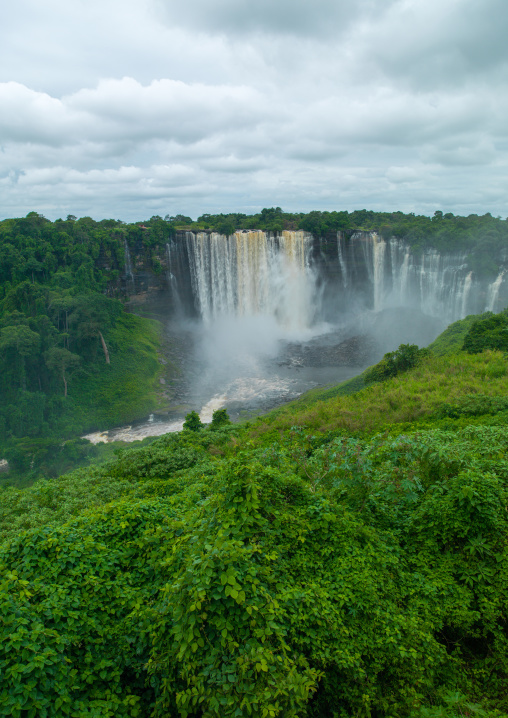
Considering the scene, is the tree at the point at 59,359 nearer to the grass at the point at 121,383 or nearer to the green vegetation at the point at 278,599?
the grass at the point at 121,383

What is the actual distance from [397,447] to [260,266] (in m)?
34.7

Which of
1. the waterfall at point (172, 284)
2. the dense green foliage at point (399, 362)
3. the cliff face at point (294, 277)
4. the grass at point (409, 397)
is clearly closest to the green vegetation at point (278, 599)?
the grass at point (409, 397)

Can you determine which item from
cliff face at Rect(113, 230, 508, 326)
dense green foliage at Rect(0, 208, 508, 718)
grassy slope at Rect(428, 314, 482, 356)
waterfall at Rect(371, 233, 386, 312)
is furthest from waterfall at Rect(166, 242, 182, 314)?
dense green foliage at Rect(0, 208, 508, 718)

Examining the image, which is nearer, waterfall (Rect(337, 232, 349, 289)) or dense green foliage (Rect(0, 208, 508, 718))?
dense green foliage (Rect(0, 208, 508, 718))

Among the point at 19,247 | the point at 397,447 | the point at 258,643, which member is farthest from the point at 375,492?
the point at 19,247

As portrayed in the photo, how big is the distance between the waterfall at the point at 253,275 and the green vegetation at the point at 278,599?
111ft

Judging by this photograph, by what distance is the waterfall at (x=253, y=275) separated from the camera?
39.3 m

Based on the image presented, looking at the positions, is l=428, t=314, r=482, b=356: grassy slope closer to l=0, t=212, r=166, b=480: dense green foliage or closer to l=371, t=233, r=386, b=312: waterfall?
l=371, t=233, r=386, b=312: waterfall

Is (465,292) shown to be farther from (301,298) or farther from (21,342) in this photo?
(21,342)

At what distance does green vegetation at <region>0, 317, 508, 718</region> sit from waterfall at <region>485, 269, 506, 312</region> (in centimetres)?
3114

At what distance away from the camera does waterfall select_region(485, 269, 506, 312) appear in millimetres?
34156

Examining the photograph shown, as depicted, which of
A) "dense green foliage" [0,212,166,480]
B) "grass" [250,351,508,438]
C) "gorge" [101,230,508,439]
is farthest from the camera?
"gorge" [101,230,508,439]

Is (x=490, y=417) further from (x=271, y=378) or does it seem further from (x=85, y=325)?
(x=85, y=325)

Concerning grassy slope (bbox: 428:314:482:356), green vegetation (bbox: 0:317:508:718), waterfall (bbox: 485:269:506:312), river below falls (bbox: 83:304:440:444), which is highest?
green vegetation (bbox: 0:317:508:718)
